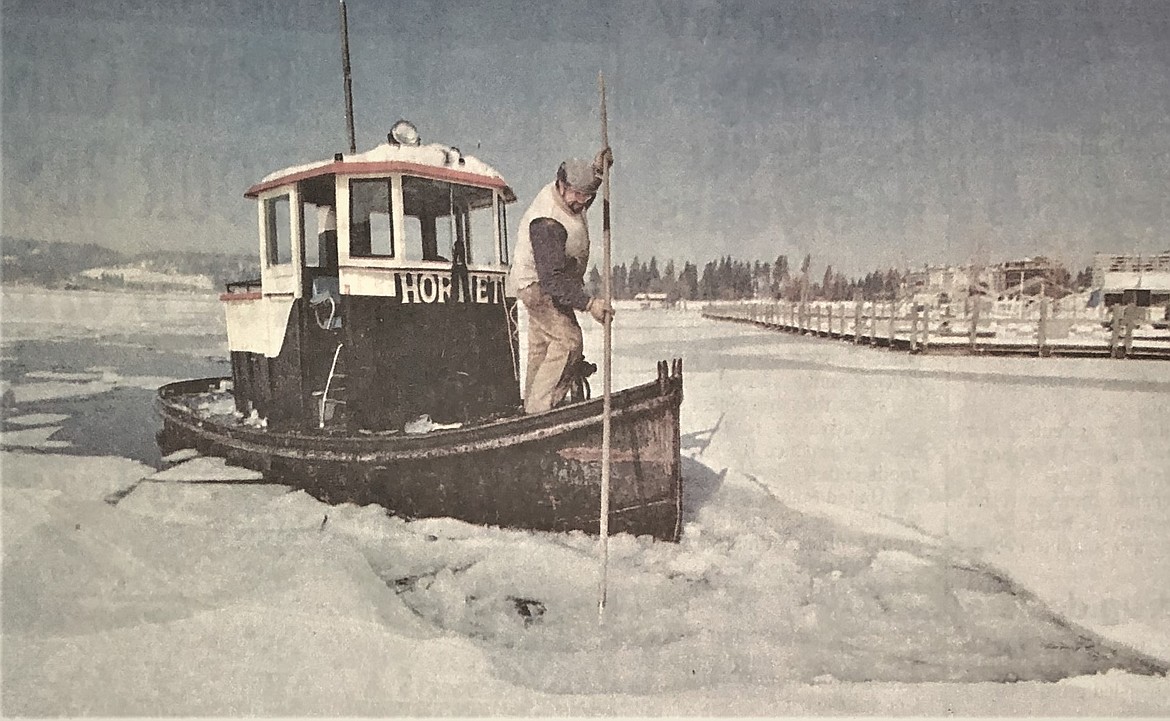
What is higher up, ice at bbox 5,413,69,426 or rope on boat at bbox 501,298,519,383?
rope on boat at bbox 501,298,519,383

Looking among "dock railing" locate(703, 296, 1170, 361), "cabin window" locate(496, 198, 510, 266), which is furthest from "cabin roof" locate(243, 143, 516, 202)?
"dock railing" locate(703, 296, 1170, 361)

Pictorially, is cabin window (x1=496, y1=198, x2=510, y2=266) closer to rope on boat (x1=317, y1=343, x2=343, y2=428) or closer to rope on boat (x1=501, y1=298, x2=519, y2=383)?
rope on boat (x1=501, y1=298, x2=519, y2=383)

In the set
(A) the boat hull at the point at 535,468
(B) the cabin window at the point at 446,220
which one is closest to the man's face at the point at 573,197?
(B) the cabin window at the point at 446,220

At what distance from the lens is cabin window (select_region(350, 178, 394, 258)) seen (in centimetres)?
207

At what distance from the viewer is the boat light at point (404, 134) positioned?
2.08 m

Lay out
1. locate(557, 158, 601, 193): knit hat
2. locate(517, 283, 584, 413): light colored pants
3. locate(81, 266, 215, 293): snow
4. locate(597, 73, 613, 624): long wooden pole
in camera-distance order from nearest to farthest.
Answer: locate(597, 73, 613, 624): long wooden pole
locate(557, 158, 601, 193): knit hat
locate(517, 283, 584, 413): light colored pants
locate(81, 266, 215, 293): snow

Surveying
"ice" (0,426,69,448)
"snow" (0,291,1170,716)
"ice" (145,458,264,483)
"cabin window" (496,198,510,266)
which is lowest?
"snow" (0,291,1170,716)

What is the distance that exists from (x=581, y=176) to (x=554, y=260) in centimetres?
26

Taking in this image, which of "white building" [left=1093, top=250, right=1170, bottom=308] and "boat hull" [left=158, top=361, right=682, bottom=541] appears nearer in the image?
"boat hull" [left=158, top=361, right=682, bottom=541]

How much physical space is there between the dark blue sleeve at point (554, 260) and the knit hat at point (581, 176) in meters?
0.13

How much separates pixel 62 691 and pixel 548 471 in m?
1.62

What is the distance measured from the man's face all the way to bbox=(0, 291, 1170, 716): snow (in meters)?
0.37

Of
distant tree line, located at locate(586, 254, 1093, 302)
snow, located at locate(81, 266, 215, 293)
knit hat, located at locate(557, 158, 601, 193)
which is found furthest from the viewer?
snow, located at locate(81, 266, 215, 293)

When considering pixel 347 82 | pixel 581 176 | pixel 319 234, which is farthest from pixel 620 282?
pixel 347 82
